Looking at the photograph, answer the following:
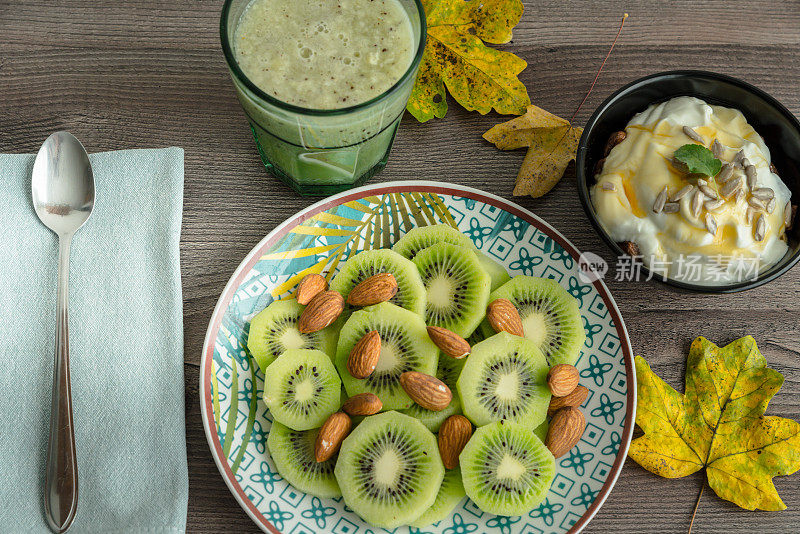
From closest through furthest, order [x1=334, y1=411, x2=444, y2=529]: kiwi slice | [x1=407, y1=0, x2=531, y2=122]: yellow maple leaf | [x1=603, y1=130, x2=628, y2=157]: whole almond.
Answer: [x1=334, y1=411, x2=444, y2=529]: kiwi slice → [x1=603, y1=130, x2=628, y2=157]: whole almond → [x1=407, y1=0, x2=531, y2=122]: yellow maple leaf

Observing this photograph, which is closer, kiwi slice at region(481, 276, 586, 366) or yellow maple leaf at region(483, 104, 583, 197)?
kiwi slice at region(481, 276, 586, 366)

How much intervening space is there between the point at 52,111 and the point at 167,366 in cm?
61

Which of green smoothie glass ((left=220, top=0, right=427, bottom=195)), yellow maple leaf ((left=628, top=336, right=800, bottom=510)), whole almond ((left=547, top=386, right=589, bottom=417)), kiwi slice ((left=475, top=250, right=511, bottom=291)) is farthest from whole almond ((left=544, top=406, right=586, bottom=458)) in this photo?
green smoothie glass ((left=220, top=0, right=427, bottom=195))

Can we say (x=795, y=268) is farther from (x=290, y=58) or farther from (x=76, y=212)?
(x=76, y=212)

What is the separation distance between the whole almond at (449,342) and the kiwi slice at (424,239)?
0.62ft

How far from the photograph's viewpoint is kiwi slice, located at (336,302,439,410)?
1138mm

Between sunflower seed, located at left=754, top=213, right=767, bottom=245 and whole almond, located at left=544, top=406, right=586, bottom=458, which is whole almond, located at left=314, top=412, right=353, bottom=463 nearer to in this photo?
whole almond, located at left=544, top=406, right=586, bottom=458

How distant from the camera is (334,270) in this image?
1.27 meters

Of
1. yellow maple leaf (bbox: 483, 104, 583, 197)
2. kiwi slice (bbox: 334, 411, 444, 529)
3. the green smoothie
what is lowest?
kiwi slice (bbox: 334, 411, 444, 529)

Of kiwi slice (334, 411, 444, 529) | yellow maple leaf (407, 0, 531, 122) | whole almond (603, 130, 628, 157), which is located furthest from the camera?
yellow maple leaf (407, 0, 531, 122)

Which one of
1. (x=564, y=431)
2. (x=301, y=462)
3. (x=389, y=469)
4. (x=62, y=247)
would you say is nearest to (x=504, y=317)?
(x=564, y=431)

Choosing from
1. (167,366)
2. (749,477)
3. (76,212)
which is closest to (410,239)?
(167,366)

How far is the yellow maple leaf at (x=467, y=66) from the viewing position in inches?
55.1

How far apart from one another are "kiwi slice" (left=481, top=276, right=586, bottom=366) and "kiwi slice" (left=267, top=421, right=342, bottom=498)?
0.36 meters
